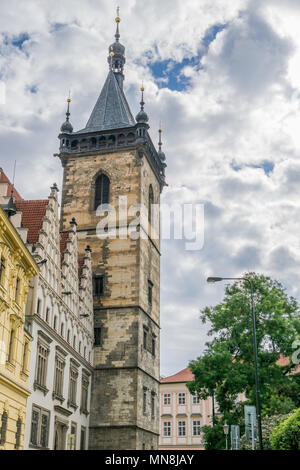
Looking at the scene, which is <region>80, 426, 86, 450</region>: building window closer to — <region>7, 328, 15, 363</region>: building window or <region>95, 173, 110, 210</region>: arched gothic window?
<region>7, 328, 15, 363</region>: building window

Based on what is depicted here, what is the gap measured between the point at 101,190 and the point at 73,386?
1704 cm

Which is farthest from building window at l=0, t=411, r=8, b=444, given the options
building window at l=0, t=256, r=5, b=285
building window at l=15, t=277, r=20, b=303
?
building window at l=0, t=256, r=5, b=285

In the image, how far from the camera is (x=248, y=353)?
36625 mm

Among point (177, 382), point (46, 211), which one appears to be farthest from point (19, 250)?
point (177, 382)

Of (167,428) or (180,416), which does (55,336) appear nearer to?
(180,416)

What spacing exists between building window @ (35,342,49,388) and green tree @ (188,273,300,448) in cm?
1020

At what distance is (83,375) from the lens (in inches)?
1507

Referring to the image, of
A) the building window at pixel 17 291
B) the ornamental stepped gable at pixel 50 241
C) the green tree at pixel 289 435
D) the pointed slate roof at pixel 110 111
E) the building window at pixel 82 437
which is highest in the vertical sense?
the pointed slate roof at pixel 110 111

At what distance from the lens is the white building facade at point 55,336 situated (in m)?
28.7

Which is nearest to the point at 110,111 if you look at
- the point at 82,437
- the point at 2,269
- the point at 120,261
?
the point at 120,261

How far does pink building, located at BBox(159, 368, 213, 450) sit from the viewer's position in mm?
73062

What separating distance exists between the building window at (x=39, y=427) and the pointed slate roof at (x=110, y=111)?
26.6 m

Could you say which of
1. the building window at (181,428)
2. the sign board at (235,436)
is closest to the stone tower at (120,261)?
the sign board at (235,436)

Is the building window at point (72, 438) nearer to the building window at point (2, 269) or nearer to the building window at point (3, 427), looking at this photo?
the building window at point (3, 427)
